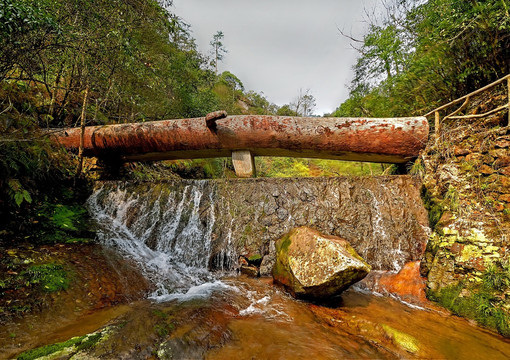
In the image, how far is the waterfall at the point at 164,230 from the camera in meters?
3.42

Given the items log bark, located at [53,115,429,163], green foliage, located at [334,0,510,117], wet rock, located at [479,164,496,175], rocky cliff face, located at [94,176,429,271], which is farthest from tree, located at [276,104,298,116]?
wet rock, located at [479,164,496,175]

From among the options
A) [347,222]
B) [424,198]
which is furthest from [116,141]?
[424,198]

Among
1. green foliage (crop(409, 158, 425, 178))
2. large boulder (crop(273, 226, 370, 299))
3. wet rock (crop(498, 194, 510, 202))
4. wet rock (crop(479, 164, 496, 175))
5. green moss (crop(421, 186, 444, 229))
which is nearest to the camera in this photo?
large boulder (crop(273, 226, 370, 299))

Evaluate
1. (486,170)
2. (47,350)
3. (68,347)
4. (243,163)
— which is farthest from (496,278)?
(243,163)

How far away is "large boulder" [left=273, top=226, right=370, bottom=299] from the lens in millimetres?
2633

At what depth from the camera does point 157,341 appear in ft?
5.90

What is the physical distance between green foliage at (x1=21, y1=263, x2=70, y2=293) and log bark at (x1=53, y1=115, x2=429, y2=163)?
124 inches

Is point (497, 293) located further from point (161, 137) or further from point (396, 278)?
point (161, 137)

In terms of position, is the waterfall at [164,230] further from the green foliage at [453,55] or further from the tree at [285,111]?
the tree at [285,111]

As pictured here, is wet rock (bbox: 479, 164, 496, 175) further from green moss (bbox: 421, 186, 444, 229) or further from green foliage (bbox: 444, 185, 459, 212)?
green moss (bbox: 421, 186, 444, 229)

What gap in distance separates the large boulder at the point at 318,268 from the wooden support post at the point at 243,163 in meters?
2.70

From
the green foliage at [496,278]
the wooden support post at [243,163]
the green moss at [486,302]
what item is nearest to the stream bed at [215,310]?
the green moss at [486,302]

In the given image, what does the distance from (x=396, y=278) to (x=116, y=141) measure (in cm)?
651

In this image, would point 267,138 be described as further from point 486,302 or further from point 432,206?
point 486,302
